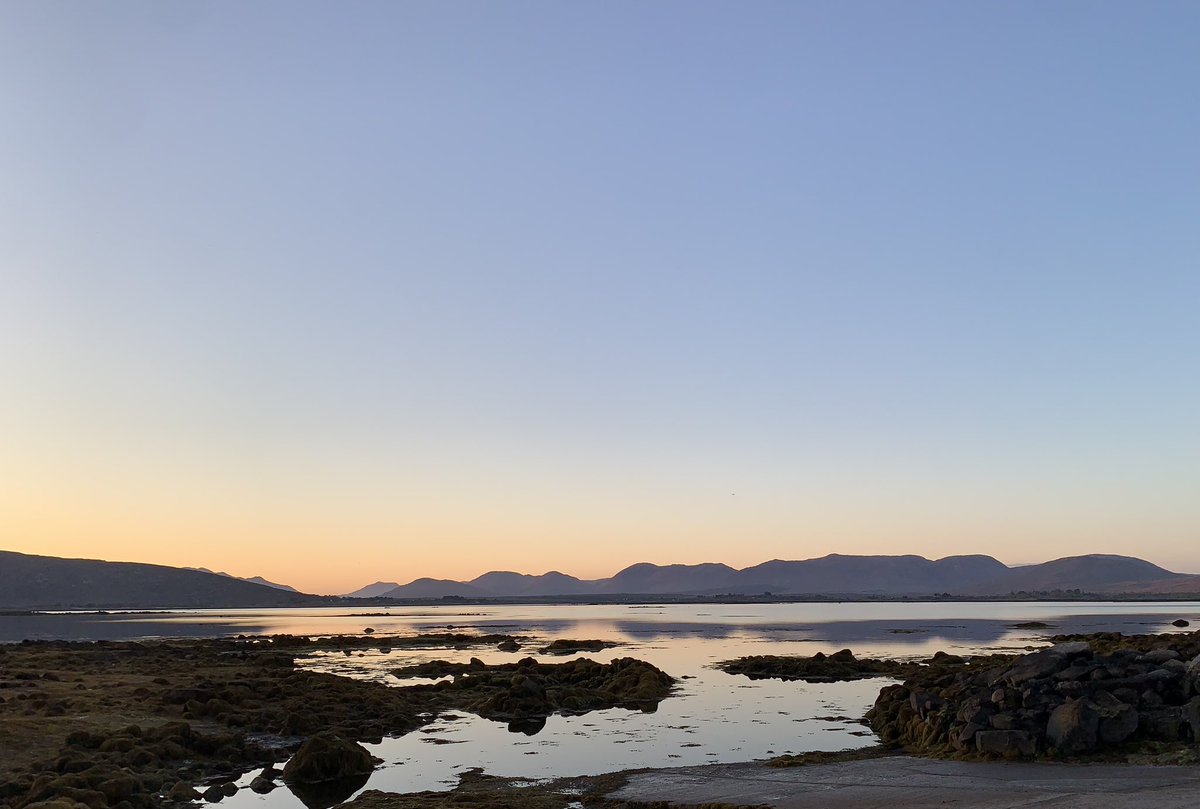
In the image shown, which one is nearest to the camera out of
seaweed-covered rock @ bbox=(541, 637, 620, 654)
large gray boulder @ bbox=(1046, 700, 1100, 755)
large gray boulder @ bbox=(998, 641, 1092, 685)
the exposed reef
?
large gray boulder @ bbox=(1046, 700, 1100, 755)

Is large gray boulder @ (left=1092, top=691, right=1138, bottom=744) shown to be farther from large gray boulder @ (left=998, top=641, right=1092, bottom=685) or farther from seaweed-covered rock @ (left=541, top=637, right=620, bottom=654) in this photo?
seaweed-covered rock @ (left=541, top=637, right=620, bottom=654)

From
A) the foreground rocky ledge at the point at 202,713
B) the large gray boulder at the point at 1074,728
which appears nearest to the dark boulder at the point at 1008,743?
the large gray boulder at the point at 1074,728

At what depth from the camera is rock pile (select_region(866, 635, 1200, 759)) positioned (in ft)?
69.0

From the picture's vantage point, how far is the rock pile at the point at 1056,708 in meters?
21.0

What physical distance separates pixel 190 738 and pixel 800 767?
55.4 feet

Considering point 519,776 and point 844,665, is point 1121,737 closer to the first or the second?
point 519,776

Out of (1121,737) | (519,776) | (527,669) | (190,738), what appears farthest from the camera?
(527,669)

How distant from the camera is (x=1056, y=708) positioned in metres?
21.8

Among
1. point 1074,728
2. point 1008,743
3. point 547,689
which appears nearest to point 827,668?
point 547,689

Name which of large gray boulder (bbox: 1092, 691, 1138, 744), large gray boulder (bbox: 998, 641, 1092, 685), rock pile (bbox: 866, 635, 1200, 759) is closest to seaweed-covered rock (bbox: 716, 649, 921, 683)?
rock pile (bbox: 866, 635, 1200, 759)

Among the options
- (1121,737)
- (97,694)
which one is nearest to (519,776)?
(1121,737)

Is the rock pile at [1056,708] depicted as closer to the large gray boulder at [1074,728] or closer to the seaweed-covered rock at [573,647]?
the large gray boulder at [1074,728]

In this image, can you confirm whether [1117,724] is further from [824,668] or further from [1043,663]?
[824,668]

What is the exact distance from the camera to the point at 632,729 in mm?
30344
